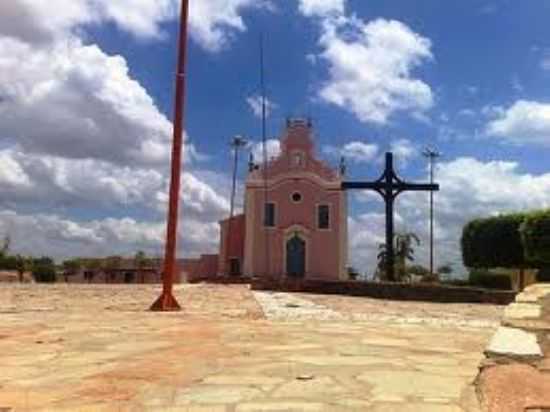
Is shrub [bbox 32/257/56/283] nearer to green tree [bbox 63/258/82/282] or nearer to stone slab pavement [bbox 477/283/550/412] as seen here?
green tree [bbox 63/258/82/282]

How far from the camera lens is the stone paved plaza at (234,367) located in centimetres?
454

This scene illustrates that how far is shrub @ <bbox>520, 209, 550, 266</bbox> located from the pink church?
15.9m

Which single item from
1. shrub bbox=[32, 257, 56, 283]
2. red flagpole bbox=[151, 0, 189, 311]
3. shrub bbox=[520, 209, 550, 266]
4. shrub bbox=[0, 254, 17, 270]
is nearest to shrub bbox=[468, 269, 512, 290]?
shrub bbox=[520, 209, 550, 266]

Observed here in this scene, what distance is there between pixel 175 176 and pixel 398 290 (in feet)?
50.5

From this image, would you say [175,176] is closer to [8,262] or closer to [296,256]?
[296,256]

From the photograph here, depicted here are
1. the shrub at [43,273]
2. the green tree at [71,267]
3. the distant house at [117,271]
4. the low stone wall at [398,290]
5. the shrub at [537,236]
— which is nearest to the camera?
the low stone wall at [398,290]

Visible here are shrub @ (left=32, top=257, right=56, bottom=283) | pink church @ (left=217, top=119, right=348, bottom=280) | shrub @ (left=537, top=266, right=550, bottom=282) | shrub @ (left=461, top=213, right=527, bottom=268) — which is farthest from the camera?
pink church @ (left=217, top=119, right=348, bottom=280)

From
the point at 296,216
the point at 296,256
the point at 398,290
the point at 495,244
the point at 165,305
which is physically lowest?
the point at 165,305

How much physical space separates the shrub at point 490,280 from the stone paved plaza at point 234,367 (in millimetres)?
34775

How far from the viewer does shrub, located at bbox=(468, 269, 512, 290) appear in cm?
4294

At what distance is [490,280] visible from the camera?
145 ft

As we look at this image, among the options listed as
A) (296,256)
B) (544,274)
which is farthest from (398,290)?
(296,256)

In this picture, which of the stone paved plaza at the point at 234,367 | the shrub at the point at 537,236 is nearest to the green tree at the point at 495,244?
the shrub at the point at 537,236

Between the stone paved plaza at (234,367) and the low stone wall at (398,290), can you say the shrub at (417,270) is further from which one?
the stone paved plaza at (234,367)
